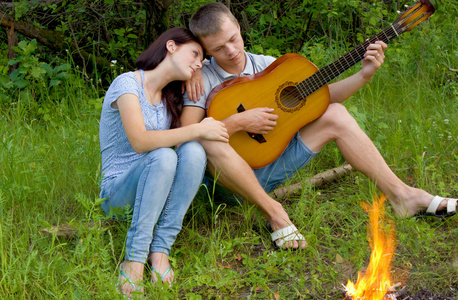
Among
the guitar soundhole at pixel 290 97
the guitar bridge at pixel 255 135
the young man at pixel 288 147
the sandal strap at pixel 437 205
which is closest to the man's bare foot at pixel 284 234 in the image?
the young man at pixel 288 147

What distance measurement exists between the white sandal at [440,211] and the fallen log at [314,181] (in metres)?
0.73

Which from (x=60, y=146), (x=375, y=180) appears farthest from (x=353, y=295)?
(x=60, y=146)

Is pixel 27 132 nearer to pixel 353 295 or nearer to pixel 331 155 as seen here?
pixel 331 155

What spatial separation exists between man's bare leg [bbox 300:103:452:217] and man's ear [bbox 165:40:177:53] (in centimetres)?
96

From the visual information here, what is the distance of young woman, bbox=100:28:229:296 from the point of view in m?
2.51

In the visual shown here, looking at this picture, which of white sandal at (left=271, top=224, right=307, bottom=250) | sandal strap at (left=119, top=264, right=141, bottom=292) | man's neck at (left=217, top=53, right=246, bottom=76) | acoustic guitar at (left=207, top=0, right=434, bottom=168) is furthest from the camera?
man's neck at (left=217, top=53, right=246, bottom=76)

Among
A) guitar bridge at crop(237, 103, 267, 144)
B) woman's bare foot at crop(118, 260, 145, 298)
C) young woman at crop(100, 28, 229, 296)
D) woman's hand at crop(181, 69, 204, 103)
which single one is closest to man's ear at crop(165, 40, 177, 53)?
young woman at crop(100, 28, 229, 296)

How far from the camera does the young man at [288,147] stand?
110 inches

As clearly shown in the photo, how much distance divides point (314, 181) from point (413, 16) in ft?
3.91

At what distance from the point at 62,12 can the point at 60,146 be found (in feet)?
6.39

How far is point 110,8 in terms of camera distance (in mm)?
5227

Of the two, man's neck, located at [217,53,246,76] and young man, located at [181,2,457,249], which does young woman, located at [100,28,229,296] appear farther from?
man's neck, located at [217,53,246,76]

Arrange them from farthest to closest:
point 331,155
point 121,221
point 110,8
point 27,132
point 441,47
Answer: point 110,8 < point 441,47 < point 27,132 < point 331,155 < point 121,221

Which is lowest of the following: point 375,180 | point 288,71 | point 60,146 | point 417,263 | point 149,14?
point 417,263
